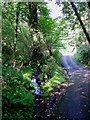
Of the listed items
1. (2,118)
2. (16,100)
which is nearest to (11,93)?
(16,100)

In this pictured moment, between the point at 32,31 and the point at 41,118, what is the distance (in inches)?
366

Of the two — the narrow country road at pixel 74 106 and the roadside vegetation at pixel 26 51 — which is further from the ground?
the roadside vegetation at pixel 26 51

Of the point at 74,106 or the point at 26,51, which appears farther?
the point at 26,51

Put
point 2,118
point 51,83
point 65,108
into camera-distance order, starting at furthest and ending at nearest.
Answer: point 51,83, point 65,108, point 2,118

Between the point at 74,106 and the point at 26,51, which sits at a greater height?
the point at 26,51

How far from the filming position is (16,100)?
9.38 m

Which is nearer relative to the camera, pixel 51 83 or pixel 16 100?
pixel 16 100

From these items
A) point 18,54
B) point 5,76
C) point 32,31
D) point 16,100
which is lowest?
point 16,100

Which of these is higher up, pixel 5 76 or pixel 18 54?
pixel 18 54

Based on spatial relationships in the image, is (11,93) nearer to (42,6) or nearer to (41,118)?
(41,118)

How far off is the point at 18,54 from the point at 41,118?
9.85m

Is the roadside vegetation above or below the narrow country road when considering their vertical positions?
above

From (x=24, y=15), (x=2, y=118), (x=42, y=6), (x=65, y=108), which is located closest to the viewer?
(x=2, y=118)

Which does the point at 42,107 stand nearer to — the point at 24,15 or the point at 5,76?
the point at 5,76
